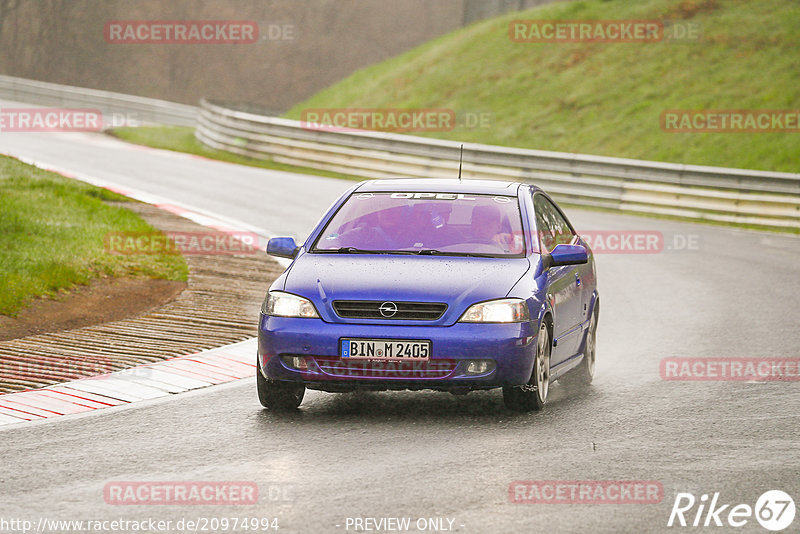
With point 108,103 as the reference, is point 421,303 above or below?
above

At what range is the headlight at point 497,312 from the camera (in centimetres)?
799

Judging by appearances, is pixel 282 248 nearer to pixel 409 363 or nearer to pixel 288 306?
pixel 288 306

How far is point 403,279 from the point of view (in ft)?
26.7

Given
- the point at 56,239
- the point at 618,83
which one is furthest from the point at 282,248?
the point at 618,83

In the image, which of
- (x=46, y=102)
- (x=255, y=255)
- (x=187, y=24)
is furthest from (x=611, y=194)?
(x=187, y=24)

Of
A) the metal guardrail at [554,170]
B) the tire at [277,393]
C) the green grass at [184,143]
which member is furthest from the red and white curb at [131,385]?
the green grass at [184,143]

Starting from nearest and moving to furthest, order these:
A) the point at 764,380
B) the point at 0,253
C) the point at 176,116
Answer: the point at 764,380, the point at 0,253, the point at 176,116

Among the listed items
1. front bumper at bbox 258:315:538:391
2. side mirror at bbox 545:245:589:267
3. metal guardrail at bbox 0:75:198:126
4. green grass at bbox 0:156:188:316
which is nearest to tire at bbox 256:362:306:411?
front bumper at bbox 258:315:538:391

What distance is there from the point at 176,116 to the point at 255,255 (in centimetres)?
2444

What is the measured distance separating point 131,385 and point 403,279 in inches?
89.7

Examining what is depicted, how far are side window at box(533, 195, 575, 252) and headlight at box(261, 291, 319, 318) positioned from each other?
1954 mm

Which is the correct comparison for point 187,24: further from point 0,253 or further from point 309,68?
point 0,253

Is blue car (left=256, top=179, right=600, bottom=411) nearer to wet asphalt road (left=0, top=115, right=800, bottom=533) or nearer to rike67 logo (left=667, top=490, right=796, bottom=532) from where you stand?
wet asphalt road (left=0, top=115, right=800, bottom=533)

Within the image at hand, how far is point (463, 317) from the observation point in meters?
7.97
